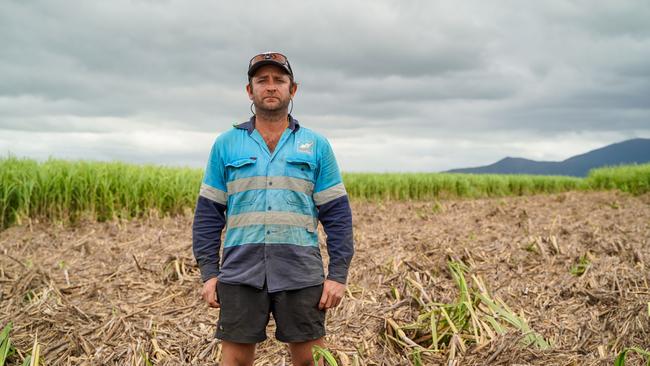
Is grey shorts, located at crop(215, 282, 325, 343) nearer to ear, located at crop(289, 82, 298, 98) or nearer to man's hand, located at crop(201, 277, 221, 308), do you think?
man's hand, located at crop(201, 277, 221, 308)

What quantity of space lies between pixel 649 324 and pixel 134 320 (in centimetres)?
400

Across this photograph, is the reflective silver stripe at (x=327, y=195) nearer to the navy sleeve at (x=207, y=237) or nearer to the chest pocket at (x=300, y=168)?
the chest pocket at (x=300, y=168)

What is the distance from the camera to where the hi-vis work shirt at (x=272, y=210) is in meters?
2.66

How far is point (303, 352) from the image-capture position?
2.75 meters

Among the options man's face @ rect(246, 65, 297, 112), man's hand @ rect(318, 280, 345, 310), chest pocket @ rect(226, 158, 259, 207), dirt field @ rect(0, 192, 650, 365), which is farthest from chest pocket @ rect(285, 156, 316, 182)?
dirt field @ rect(0, 192, 650, 365)

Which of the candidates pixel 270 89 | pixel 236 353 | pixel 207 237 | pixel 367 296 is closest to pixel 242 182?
pixel 207 237

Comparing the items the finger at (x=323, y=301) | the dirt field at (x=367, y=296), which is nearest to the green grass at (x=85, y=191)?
the dirt field at (x=367, y=296)

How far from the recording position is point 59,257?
6.59 meters

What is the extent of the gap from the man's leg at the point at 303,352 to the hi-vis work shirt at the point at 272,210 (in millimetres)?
336

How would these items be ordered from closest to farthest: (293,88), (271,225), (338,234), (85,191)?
(271,225) < (338,234) < (293,88) < (85,191)

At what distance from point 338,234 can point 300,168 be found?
402mm

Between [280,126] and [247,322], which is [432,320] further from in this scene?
[280,126]

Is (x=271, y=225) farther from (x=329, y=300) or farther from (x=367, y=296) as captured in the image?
(x=367, y=296)

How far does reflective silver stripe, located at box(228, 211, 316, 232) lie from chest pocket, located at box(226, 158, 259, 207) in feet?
0.24
